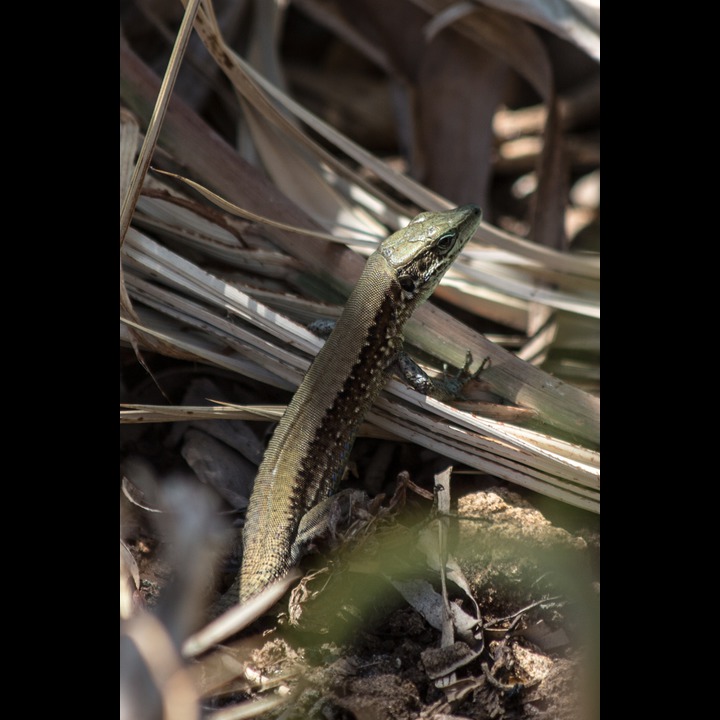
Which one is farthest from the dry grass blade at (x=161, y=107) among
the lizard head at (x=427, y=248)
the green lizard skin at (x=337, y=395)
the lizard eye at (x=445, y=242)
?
the lizard eye at (x=445, y=242)

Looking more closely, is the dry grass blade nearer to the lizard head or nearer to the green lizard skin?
the green lizard skin

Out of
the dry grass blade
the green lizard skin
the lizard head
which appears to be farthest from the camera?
→ the lizard head

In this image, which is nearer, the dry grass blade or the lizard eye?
the dry grass blade

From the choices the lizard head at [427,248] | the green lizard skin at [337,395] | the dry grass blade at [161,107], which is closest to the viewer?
the dry grass blade at [161,107]

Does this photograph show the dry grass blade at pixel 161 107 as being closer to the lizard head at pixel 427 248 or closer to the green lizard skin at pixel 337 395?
the green lizard skin at pixel 337 395

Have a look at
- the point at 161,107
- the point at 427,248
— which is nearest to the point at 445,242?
the point at 427,248

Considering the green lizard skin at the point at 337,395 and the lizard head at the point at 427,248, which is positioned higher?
the lizard head at the point at 427,248

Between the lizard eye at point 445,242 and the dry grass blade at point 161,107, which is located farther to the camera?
the lizard eye at point 445,242

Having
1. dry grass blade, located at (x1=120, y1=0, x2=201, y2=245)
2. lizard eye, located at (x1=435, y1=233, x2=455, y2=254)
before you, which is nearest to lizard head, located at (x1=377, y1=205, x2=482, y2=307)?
lizard eye, located at (x1=435, y1=233, x2=455, y2=254)

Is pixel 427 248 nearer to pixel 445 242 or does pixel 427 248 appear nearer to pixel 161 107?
pixel 445 242
